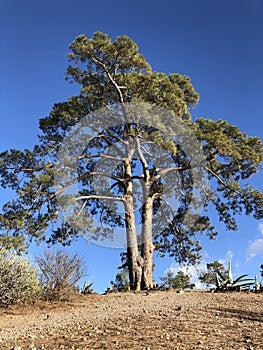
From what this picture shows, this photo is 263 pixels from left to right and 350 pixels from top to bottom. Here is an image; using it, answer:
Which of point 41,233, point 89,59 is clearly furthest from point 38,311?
point 89,59

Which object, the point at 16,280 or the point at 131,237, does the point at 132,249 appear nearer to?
the point at 131,237

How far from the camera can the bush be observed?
7980 mm

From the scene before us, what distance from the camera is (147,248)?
11.9 meters

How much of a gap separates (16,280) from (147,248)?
4.86 meters

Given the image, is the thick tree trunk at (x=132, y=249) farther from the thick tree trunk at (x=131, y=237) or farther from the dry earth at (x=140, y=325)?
the dry earth at (x=140, y=325)

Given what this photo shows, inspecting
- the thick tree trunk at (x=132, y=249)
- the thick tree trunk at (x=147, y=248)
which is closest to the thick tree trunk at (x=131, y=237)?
the thick tree trunk at (x=132, y=249)

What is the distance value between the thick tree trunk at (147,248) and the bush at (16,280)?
3.86 m

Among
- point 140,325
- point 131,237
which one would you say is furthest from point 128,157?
point 140,325

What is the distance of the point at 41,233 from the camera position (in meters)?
10.5

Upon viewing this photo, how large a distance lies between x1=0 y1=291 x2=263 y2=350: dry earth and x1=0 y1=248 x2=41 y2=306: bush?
1.24 ft

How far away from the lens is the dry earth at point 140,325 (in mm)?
4184

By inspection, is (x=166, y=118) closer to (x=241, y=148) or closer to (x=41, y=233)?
(x=241, y=148)

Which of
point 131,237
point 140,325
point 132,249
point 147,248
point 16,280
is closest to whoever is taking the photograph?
point 140,325

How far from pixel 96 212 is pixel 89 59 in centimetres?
566
